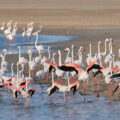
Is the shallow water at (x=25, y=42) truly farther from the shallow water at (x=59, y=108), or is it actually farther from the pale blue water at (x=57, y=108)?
the shallow water at (x=59, y=108)

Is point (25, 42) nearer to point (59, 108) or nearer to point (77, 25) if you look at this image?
point (77, 25)

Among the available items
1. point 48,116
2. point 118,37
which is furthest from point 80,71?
point 118,37

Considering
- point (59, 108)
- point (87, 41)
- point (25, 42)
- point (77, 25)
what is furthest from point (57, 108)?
point (77, 25)

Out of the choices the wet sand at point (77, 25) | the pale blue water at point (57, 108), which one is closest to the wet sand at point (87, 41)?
the wet sand at point (77, 25)

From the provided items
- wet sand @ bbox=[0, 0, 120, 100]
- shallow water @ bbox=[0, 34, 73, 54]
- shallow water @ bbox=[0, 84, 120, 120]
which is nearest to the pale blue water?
shallow water @ bbox=[0, 84, 120, 120]

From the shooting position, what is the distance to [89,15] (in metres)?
39.3

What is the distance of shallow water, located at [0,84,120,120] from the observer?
10461mm

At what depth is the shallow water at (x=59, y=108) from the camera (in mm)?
10461

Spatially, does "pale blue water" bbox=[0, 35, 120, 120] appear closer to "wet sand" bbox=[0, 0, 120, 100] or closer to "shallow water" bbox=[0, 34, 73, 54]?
"wet sand" bbox=[0, 0, 120, 100]

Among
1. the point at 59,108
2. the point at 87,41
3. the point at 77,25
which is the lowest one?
the point at 59,108

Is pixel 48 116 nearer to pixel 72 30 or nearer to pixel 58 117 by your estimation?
pixel 58 117

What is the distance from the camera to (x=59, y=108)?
36.7 ft

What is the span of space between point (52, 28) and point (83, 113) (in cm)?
2092

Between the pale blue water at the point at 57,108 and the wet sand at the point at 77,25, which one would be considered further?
the wet sand at the point at 77,25
